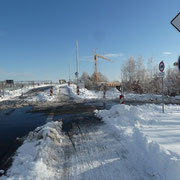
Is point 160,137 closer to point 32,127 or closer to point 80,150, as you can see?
point 80,150

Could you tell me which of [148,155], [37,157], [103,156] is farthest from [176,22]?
[37,157]

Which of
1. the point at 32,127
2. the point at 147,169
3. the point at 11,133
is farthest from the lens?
the point at 32,127

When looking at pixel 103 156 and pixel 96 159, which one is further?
pixel 103 156

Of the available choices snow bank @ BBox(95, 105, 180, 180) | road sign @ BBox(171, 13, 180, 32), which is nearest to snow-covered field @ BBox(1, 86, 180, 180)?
snow bank @ BBox(95, 105, 180, 180)

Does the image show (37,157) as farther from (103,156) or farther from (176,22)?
(176,22)

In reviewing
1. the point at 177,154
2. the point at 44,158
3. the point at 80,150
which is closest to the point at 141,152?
the point at 177,154

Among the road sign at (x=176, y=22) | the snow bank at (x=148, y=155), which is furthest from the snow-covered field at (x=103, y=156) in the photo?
Answer: the road sign at (x=176, y=22)

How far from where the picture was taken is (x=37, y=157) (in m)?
3.78

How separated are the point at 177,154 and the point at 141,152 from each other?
33.9 inches

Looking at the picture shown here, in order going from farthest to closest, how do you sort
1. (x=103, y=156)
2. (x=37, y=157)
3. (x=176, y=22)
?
(x=103, y=156)
(x=37, y=157)
(x=176, y=22)

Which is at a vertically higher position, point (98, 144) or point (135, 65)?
point (135, 65)

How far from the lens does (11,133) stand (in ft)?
19.5

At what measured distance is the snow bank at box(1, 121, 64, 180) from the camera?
125 inches

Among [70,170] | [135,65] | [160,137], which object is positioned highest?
[135,65]
